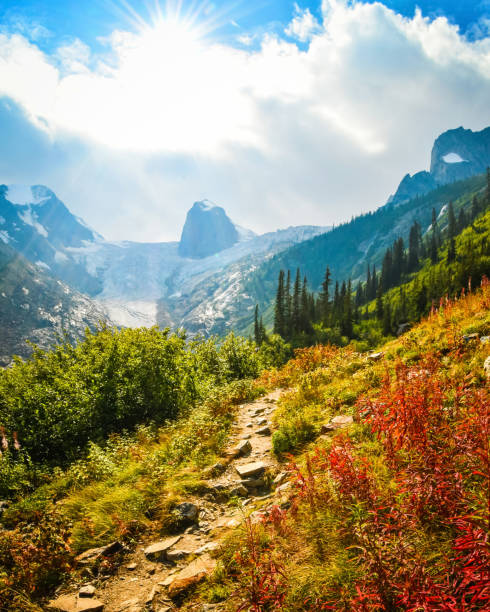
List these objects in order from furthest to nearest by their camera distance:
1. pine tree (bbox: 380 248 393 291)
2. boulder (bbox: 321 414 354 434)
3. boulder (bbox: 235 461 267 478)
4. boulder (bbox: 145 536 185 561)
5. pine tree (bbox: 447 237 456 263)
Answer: pine tree (bbox: 380 248 393 291)
pine tree (bbox: 447 237 456 263)
boulder (bbox: 321 414 354 434)
boulder (bbox: 235 461 267 478)
boulder (bbox: 145 536 185 561)

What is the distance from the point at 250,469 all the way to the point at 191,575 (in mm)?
2691

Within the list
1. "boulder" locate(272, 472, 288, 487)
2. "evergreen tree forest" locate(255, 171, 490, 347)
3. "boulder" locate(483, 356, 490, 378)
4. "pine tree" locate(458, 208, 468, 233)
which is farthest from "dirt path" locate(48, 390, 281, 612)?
"pine tree" locate(458, 208, 468, 233)

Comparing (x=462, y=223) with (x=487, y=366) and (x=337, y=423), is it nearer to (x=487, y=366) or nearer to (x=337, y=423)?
(x=487, y=366)

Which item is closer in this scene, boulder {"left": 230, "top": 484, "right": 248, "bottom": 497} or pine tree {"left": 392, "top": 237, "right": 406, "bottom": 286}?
boulder {"left": 230, "top": 484, "right": 248, "bottom": 497}

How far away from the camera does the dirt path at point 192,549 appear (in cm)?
394

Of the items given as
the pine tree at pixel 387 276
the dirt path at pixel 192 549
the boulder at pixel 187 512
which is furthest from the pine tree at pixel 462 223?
the boulder at pixel 187 512

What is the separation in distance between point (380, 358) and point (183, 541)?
8.74 m

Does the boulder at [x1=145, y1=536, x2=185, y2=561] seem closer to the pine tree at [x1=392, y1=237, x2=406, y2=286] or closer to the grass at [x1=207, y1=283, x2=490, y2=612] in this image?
the grass at [x1=207, y1=283, x2=490, y2=612]

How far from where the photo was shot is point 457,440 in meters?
3.32

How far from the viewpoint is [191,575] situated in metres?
4.02

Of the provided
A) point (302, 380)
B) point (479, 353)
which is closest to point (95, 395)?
point (302, 380)

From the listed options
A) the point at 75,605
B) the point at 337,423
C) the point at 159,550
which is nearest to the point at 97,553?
the point at 75,605

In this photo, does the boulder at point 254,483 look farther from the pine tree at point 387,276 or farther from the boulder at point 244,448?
the pine tree at point 387,276

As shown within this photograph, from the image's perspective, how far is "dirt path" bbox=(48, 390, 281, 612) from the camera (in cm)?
394
